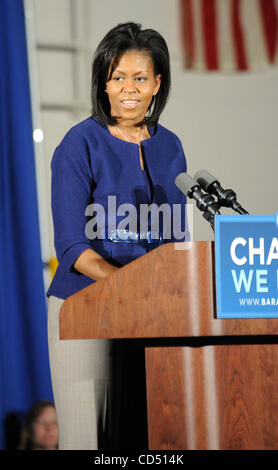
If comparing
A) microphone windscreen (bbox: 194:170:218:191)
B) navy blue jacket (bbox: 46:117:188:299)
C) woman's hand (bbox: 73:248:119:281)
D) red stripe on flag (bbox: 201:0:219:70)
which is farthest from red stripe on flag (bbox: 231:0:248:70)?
woman's hand (bbox: 73:248:119:281)

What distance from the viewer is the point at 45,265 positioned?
3.24 m

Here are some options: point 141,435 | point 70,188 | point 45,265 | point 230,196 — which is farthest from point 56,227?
point 45,265

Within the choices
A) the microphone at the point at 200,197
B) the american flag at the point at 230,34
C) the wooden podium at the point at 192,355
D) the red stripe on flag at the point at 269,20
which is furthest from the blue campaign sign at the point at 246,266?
the red stripe on flag at the point at 269,20

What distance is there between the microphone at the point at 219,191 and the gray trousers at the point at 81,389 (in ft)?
1.54

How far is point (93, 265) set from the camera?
1.59 meters

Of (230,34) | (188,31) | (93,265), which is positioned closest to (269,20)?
(230,34)

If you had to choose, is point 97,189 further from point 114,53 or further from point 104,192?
point 114,53

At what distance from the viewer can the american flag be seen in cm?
352

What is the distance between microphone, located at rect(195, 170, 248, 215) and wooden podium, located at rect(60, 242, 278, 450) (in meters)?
0.34

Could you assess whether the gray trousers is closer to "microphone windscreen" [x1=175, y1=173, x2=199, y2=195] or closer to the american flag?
"microphone windscreen" [x1=175, y1=173, x2=199, y2=195]

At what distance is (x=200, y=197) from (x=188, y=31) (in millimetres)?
2222

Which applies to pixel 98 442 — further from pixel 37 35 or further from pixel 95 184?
pixel 37 35

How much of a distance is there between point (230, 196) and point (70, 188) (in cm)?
45

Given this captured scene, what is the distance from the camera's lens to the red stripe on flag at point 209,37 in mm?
3537
